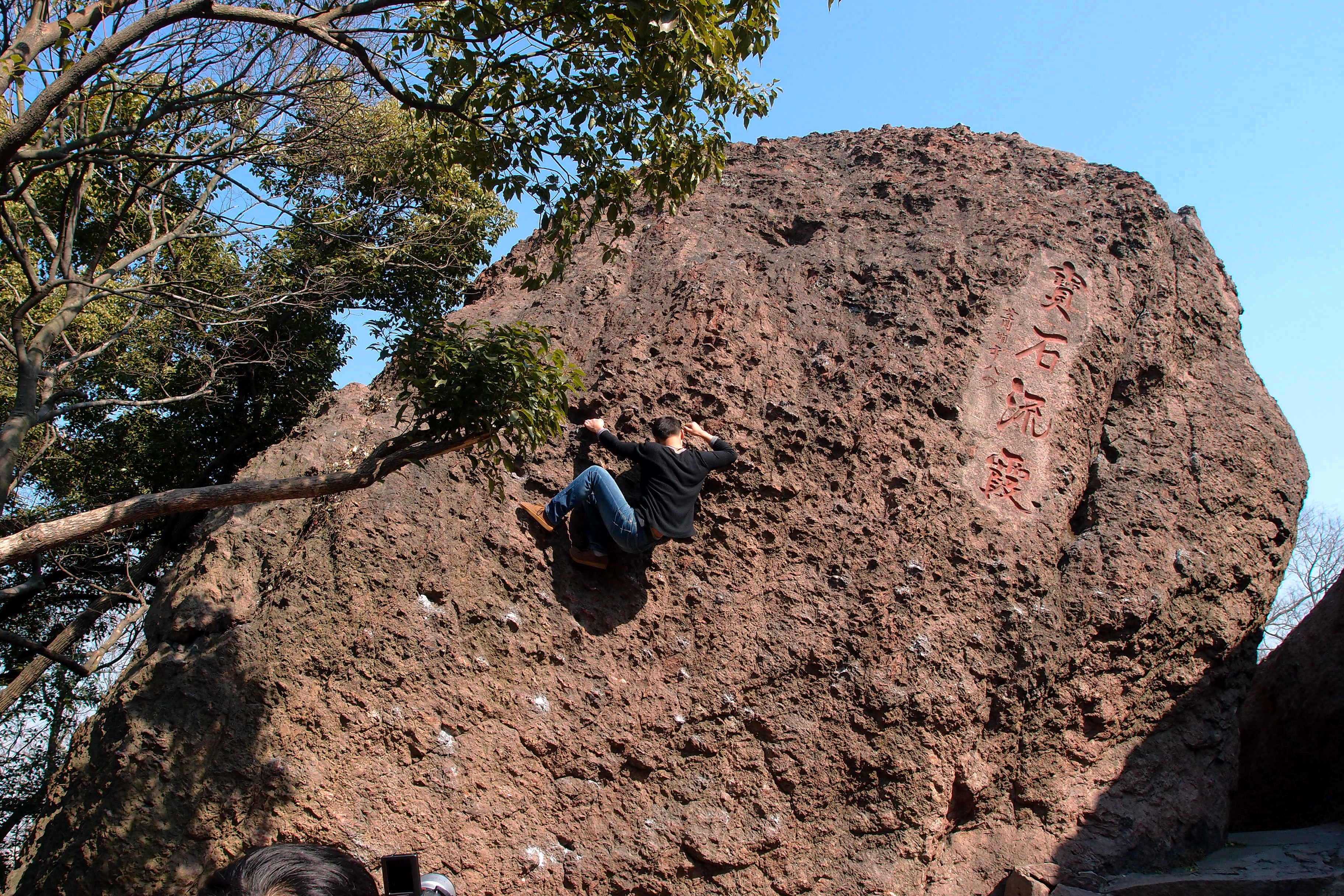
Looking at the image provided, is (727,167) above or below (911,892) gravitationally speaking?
above

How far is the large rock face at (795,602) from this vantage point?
4.32m

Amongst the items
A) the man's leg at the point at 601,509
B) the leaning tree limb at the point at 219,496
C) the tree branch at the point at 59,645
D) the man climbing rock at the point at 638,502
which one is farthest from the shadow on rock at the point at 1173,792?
the tree branch at the point at 59,645

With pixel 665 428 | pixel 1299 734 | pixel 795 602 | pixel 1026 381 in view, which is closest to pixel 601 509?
pixel 665 428

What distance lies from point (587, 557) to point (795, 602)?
119 centimetres

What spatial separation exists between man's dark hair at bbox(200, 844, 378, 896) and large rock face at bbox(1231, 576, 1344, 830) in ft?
20.5

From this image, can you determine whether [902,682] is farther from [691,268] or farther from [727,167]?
[727,167]

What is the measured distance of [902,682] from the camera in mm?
4957

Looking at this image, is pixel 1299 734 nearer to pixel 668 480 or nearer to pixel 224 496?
pixel 668 480

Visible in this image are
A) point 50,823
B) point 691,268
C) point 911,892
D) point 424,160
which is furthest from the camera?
point 691,268

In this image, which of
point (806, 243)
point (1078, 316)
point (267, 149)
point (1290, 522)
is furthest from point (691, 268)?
point (1290, 522)

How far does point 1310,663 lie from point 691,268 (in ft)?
18.6

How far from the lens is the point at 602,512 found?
15.9ft

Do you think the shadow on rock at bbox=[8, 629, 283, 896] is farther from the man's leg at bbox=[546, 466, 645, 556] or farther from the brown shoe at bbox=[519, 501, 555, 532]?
the man's leg at bbox=[546, 466, 645, 556]

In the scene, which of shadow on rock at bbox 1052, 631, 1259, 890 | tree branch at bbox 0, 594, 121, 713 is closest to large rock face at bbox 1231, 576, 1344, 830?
shadow on rock at bbox 1052, 631, 1259, 890
